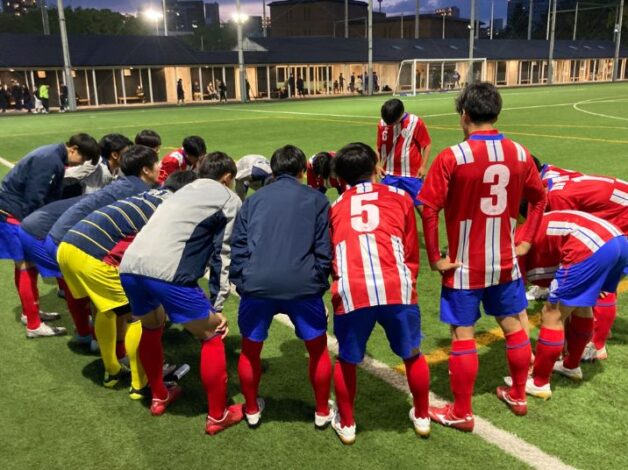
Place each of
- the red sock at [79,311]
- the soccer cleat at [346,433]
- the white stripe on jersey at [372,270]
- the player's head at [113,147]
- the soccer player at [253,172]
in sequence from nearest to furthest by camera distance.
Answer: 1. the white stripe on jersey at [372,270]
2. the soccer cleat at [346,433]
3. the red sock at [79,311]
4. the soccer player at [253,172]
5. the player's head at [113,147]

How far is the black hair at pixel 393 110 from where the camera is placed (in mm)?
7211

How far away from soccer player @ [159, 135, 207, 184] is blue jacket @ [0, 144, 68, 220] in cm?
118

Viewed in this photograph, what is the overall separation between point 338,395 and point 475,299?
42.0 inches

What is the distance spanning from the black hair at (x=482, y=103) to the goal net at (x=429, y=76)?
1780 inches

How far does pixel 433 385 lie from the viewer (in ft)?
14.7

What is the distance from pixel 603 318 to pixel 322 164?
2695 millimetres

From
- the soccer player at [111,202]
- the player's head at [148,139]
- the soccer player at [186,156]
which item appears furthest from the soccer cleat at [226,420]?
the player's head at [148,139]

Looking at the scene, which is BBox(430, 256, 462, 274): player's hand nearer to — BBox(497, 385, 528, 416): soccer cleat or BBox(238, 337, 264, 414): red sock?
BBox(497, 385, 528, 416): soccer cleat

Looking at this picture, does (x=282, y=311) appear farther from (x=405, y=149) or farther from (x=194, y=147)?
(x=405, y=149)

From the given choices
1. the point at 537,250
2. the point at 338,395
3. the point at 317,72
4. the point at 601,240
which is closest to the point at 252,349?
the point at 338,395

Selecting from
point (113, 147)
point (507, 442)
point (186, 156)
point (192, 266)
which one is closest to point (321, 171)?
point (186, 156)

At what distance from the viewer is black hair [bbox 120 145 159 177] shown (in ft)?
14.8

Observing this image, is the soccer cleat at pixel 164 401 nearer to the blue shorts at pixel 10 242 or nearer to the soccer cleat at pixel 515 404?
the blue shorts at pixel 10 242

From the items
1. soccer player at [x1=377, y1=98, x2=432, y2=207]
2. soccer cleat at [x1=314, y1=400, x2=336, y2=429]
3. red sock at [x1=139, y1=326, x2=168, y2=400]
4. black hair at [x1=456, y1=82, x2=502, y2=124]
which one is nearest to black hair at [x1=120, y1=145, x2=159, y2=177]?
red sock at [x1=139, y1=326, x2=168, y2=400]
